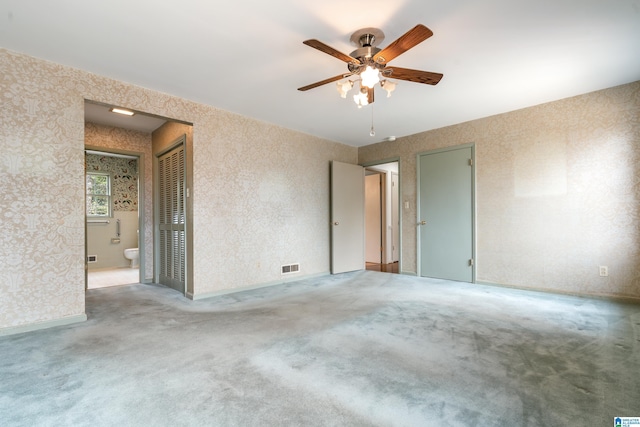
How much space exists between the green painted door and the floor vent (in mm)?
2060

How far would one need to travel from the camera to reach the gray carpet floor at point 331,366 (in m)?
1.50

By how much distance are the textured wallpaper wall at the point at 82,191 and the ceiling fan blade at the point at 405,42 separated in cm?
255

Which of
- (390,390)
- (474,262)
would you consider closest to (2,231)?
(390,390)

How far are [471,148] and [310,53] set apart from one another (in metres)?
3.06

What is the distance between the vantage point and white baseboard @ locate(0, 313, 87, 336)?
8.36ft

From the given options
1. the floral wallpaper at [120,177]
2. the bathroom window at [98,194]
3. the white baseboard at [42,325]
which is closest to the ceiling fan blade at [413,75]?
the white baseboard at [42,325]

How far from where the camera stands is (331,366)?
1.98 meters

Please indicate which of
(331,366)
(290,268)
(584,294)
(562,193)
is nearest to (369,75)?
(331,366)

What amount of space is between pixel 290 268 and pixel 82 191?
9.38 feet

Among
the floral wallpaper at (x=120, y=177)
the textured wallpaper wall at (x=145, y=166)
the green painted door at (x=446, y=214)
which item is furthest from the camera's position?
the floral wallpaper at (x=120, y=177)

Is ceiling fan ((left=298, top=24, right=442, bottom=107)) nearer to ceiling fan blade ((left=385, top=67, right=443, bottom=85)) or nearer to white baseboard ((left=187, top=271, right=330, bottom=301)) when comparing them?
ceiling fan blade ((left=385, top=67, right=443, bottom=85))

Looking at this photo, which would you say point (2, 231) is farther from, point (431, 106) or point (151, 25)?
point (431, 106)

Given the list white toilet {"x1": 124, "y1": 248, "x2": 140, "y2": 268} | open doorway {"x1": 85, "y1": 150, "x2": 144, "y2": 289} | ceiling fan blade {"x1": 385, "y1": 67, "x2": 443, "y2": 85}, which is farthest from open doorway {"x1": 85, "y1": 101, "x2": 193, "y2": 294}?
ceiling fan blade {"x1": 385, "y1": 67, "x2": 443, "y2": 85}

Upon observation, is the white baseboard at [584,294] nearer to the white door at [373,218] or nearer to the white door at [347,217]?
the white door at [347,217]
